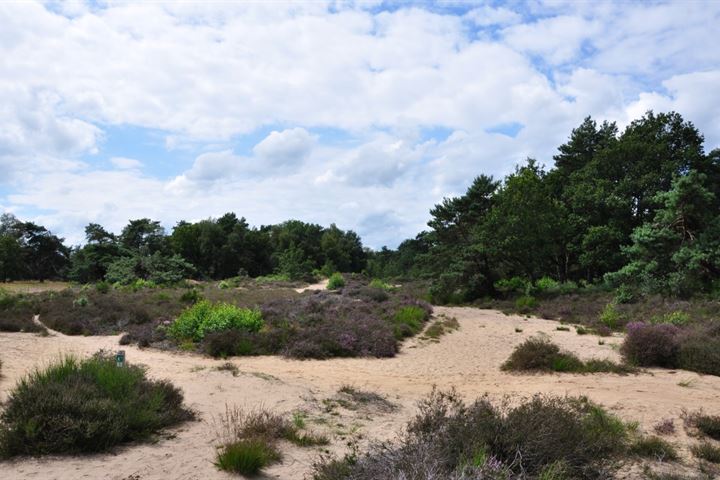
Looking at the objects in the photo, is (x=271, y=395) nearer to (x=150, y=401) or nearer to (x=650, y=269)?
(x=150, y=401)

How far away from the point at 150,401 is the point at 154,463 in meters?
1.49

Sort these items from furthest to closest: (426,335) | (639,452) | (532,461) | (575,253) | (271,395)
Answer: (575,253)
(426,335)
(271,395)
(639,452)
(532,461)

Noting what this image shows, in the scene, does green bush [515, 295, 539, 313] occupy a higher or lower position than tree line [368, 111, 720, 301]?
lower

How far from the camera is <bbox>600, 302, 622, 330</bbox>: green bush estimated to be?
1831 centimetres

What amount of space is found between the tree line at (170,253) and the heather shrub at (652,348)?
28872 mm

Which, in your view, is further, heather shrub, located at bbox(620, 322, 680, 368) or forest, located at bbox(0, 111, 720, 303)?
forest, located at bbox(0, 111, 720, 303)

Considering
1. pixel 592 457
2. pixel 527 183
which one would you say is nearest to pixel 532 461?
pixel 592 457

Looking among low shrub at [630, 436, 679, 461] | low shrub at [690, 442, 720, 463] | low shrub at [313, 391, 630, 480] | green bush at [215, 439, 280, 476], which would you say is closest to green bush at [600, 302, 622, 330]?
low shrub at [690, 442, 720, 463]

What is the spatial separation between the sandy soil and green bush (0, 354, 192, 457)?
22 centimetres

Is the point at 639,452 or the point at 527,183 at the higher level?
the point at 527,183

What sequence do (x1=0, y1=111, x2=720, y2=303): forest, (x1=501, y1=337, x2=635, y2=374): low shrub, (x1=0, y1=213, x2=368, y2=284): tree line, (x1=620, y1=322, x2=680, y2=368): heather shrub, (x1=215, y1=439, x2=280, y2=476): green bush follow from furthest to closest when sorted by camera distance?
(x1=0, y1=213, x2=368, y2=284): tree line
(x1=0, y1=111, x2=720, y2=303): forest
(x1=620, y1=322, x2=680, y2=368): heather shrub
(x1=501, y1=337, x2=635, y2=374): low shrub
(x1=215, y1=439, x2=280, y2=476): green bush

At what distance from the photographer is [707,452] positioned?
6340 mm

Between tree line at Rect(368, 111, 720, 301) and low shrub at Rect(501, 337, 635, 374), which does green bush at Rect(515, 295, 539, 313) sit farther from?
low shrub at Rect(501, 337, 635, 374)

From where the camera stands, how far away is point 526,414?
5469 mm
